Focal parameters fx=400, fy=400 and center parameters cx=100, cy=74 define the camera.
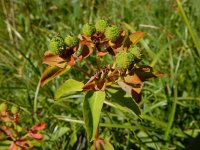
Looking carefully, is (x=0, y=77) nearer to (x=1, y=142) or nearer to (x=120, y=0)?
(x=1, y=142)

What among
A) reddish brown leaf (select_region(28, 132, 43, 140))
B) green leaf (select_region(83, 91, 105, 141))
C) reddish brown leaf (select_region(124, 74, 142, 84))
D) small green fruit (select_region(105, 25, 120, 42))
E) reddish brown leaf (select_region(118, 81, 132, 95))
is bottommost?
reddish brown leaf (select_region(28, 132, 43, 140))

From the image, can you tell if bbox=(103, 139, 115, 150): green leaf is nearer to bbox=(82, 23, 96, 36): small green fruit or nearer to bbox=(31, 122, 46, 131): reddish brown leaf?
bbox=(31, 122, 46, 131): reddish brown leaf

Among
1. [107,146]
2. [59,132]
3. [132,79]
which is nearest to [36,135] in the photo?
[59,132]

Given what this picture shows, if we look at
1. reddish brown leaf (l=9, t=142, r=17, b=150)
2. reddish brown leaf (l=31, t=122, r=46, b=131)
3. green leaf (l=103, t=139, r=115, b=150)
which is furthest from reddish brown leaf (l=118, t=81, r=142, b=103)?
reddish brown leaf (l=9, t=142, r=17, b=150)

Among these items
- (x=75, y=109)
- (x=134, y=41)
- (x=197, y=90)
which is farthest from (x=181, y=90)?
(x=134, y=41)

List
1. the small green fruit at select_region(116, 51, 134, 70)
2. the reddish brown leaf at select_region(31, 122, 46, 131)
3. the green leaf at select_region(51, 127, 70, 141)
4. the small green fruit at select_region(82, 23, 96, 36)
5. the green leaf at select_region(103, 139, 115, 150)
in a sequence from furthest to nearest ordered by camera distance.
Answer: the green leaf at select_region(51, 127, 70, 141), the reddish brown leaf at select_region(31, 122, 46, 131), the green leaf at select_region(103, 139, 115, 150), the small green fruit at select_region(82, 23, 96, 36), the small green fruit at select_region(116, 51, 134, 70)

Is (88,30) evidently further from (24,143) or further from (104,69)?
(24,143)
